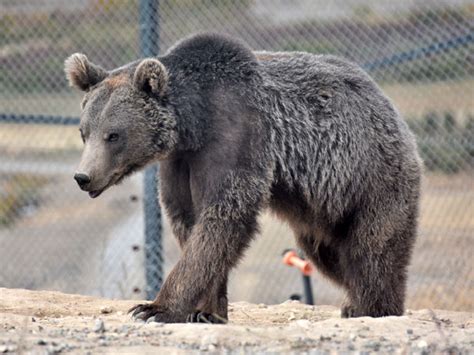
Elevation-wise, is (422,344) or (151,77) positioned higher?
(422,344)

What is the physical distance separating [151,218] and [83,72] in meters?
2.59

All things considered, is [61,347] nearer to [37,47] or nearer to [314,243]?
[314,243]

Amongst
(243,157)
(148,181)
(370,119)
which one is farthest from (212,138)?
(148,181)

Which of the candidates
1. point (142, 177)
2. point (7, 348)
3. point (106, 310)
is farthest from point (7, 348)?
point (142, 177)

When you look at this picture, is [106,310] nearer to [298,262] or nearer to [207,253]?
[207,253]

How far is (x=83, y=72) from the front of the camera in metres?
6.27

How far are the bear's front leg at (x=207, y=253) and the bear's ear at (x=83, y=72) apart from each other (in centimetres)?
120

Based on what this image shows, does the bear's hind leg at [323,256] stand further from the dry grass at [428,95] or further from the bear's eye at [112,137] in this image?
the dry grass at [428,95]

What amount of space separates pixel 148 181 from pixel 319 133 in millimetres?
2593

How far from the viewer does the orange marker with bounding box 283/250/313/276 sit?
7.80 m

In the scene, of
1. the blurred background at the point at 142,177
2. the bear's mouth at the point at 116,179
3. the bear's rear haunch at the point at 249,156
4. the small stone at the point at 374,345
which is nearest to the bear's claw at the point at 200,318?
the bear's rear haunch at the point at 249,156

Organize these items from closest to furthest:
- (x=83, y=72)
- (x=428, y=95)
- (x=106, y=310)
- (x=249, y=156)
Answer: (x=249, y=156) → (x=83, y=72) → (x=106, y=310) → (x=428, y=95)

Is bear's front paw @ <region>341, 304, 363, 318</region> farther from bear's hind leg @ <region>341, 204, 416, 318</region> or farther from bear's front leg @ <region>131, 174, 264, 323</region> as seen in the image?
bear's front leg @ <region>131, 174, 264, 323</region>

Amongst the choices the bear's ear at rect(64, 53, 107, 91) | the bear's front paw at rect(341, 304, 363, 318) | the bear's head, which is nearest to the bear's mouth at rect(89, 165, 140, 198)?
the bear's head
